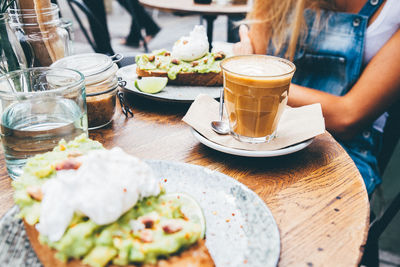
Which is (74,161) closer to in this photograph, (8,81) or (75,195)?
(75,195)

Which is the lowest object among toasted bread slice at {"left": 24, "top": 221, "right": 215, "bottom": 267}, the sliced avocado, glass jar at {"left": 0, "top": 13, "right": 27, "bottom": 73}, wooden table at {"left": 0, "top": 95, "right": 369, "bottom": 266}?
wooden table at {"left": 0, "top": 95, "right": 369, "bottom": 266}

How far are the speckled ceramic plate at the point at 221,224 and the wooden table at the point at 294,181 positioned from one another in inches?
3.2

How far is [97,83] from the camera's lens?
1237 millimetres

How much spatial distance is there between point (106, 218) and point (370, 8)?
1.66m

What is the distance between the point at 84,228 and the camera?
634 millimetres

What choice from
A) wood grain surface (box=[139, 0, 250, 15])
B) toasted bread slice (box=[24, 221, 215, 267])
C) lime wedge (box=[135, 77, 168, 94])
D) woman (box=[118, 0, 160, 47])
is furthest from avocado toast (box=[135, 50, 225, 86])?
woman (box=[118, 0, 160, 47])

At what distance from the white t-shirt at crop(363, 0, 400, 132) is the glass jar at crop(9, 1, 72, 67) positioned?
1.53 metres

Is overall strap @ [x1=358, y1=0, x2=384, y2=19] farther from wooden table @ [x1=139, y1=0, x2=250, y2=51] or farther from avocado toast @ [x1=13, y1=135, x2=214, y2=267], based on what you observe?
wooden table @ [x1=139, y1=0, x2=250, y2=51]

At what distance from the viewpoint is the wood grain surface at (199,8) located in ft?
10.6

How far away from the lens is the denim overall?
1.62 metres

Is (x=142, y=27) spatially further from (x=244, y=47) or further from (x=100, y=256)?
(x=100, y=256)

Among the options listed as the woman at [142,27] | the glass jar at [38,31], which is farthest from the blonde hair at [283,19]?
the woman at [142,27]

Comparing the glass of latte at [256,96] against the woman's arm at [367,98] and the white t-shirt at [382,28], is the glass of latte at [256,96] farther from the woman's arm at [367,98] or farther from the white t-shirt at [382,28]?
the white t-shirt at [382,28]

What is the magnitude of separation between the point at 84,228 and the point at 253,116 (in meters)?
0.76
